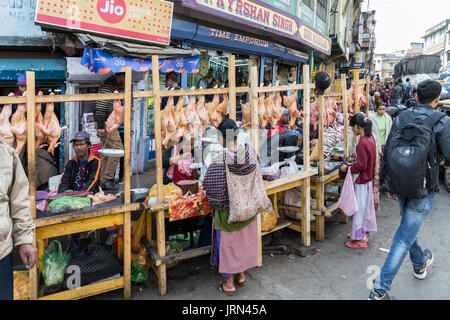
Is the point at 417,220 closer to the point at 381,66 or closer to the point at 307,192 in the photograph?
the point at 307,192

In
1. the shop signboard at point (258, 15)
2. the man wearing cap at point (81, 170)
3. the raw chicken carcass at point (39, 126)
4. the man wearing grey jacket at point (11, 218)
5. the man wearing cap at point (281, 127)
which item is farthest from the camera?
the shop signboard at point (258, 15)

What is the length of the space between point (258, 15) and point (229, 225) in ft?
23.2

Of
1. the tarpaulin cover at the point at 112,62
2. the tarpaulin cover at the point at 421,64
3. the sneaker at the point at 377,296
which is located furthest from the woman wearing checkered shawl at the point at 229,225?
the tarpaulin cover at the point at 421,64

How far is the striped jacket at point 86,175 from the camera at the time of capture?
3930mm

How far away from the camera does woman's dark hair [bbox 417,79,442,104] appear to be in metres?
3.02

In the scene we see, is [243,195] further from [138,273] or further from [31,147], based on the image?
[31,147]

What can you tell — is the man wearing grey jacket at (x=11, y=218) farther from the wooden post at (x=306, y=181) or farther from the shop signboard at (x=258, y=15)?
the shop signboard at (x=258, y=15)

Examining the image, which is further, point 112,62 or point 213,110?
point 112,62

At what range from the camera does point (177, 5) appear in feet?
23.3

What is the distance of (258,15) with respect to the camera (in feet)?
28.1

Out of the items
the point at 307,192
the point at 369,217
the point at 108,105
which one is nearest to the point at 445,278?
the point at 369,217

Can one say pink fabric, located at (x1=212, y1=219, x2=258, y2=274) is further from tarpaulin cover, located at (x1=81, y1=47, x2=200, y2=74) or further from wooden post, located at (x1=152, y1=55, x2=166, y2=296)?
tarpaulin cover, located at (x1=81, y1=47, x2=200, y2=74)

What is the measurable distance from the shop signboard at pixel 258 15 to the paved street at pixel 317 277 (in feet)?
16.7

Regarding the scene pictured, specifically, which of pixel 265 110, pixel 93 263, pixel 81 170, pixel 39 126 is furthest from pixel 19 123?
pixel 265 110
